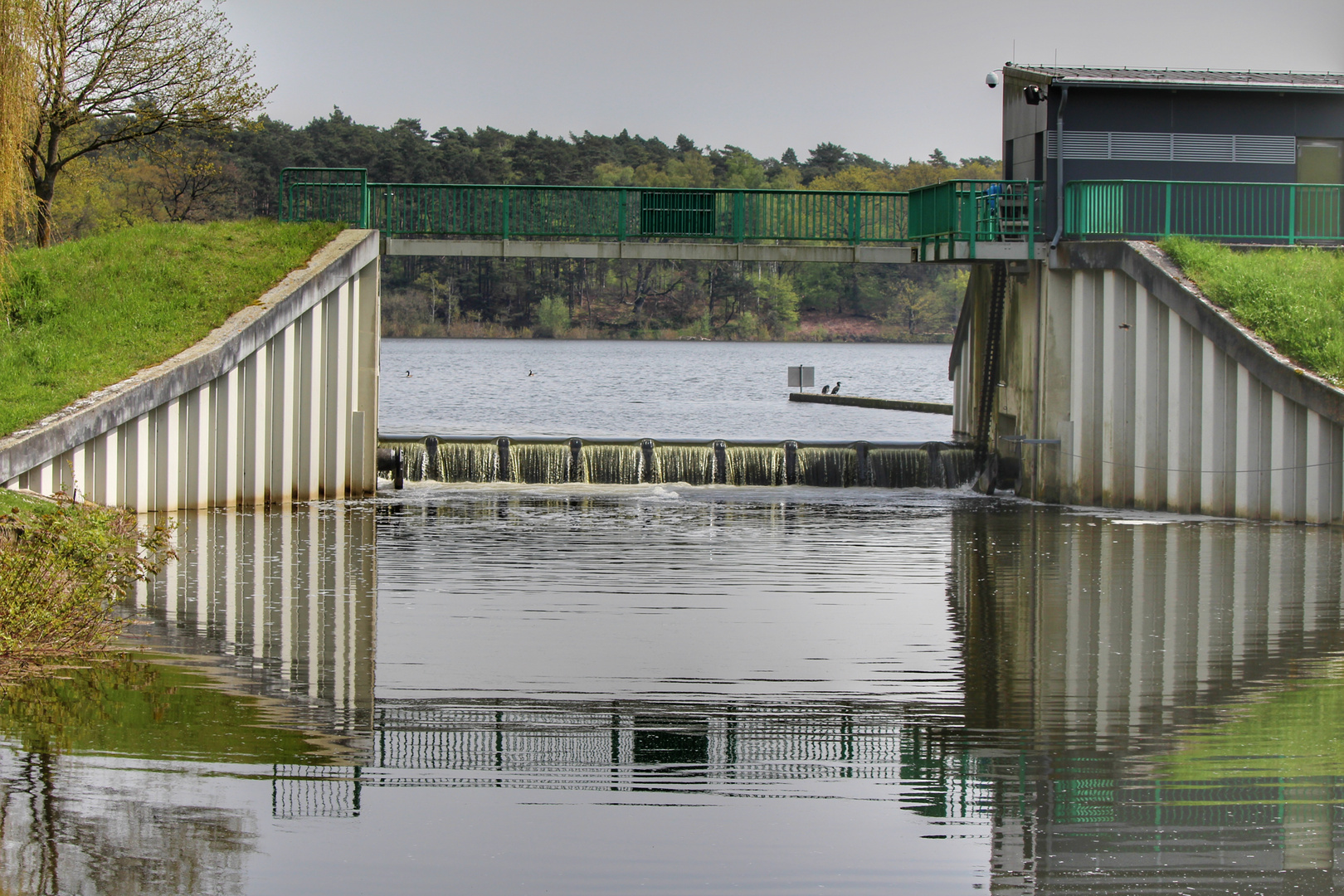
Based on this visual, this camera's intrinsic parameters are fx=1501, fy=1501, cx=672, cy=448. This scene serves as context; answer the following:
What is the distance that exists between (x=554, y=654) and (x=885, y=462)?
19.2m

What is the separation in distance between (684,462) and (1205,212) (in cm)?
1105

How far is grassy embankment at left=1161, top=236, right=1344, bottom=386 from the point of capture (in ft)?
73.0

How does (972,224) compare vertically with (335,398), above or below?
above

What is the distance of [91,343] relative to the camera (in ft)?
76.2

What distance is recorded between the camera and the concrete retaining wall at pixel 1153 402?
864 inches

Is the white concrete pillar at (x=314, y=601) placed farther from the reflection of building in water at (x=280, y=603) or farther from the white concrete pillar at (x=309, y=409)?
the white concrete pillar at (x=309, y=409)

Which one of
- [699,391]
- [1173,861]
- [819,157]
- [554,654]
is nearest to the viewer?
[1173,861]

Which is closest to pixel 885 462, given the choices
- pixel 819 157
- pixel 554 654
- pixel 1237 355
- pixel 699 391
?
pixel 1237 355

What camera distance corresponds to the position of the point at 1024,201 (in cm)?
2794

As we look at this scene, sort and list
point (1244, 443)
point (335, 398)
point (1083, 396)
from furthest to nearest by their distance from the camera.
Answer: point (1083, 396) → point (335, 398) → point (1244, 443)

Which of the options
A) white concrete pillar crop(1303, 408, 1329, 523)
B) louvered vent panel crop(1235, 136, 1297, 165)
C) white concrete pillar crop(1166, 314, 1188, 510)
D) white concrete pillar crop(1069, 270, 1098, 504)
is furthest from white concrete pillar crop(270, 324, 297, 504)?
louvered vent panel crop(1235, 136, 1297, 165)

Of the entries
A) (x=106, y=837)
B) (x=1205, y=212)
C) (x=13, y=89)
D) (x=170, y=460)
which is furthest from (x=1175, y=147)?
(x=106, y=837)

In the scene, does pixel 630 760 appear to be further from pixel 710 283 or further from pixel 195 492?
pixel 710 283

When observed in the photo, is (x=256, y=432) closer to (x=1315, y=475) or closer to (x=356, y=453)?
(x=356, y=453)
